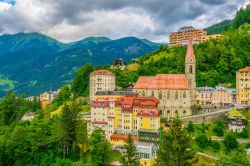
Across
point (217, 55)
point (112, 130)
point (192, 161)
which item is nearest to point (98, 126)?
point (112, 130)

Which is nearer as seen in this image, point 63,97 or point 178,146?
point 178,146

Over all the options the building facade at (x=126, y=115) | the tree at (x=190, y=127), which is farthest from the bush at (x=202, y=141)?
the building facade at (x=126, y=115)

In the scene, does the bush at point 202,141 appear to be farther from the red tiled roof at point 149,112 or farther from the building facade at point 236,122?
the red tiled roof at point 149,112

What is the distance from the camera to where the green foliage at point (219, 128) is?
217 feet

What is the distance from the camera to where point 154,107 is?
224 feet

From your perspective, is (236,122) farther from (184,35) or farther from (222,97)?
(184,35)

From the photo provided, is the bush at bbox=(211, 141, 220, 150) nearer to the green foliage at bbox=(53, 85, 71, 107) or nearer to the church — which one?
the church

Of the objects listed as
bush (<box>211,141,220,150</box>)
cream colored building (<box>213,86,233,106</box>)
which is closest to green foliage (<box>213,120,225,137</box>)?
bush (<box>211,141,220,150</box>)

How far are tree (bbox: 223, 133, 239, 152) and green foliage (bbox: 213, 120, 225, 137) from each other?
3617mm

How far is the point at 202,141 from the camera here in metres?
62.8

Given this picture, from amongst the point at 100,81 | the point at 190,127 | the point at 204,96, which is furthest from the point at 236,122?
the point at 100,81

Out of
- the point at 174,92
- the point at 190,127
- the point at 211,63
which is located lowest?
the point at 190,127

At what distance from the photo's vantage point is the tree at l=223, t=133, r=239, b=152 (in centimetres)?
6159

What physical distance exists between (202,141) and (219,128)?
21.1 ft
